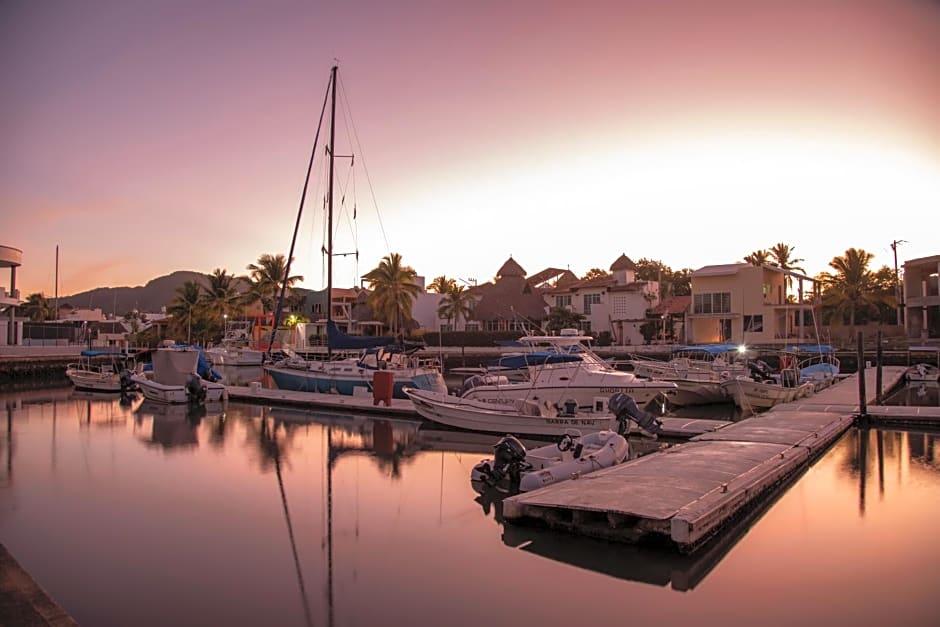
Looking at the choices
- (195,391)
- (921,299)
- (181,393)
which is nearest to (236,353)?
(181,393)

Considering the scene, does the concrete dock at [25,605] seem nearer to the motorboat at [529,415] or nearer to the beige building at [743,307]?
the motorboat at [529,415]

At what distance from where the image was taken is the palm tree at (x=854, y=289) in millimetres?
60250

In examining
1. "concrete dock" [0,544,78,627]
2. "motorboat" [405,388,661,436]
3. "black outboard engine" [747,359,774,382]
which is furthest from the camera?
"black outboard engine" [747,359,774,382]

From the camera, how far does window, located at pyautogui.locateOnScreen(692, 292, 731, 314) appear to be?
54.1m

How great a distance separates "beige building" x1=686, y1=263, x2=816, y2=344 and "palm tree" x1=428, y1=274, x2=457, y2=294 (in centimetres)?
3647

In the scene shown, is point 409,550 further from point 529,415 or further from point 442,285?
point 442,285

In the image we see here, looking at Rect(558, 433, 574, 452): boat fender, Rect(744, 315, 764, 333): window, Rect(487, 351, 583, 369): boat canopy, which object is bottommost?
Rect(558, 433, 574, 452): boat fender

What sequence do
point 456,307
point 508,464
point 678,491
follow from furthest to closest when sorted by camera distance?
point 456,307
point 508,464
point 678,491

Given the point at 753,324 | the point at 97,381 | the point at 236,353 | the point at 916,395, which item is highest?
the point at 753,324

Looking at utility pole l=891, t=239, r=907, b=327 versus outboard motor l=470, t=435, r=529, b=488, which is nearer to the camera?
outboard motor l=470, t=435, r=529, b=488

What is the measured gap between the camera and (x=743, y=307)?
53.3m

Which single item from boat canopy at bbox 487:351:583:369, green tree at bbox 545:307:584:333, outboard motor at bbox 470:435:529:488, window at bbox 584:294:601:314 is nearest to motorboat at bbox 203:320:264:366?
green tree at bbox 545:307:584:333

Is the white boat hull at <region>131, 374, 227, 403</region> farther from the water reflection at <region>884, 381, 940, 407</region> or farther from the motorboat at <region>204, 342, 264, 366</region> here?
the water reflection at <region>884, 381, 940, 407</region>

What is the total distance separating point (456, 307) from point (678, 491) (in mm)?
60739
